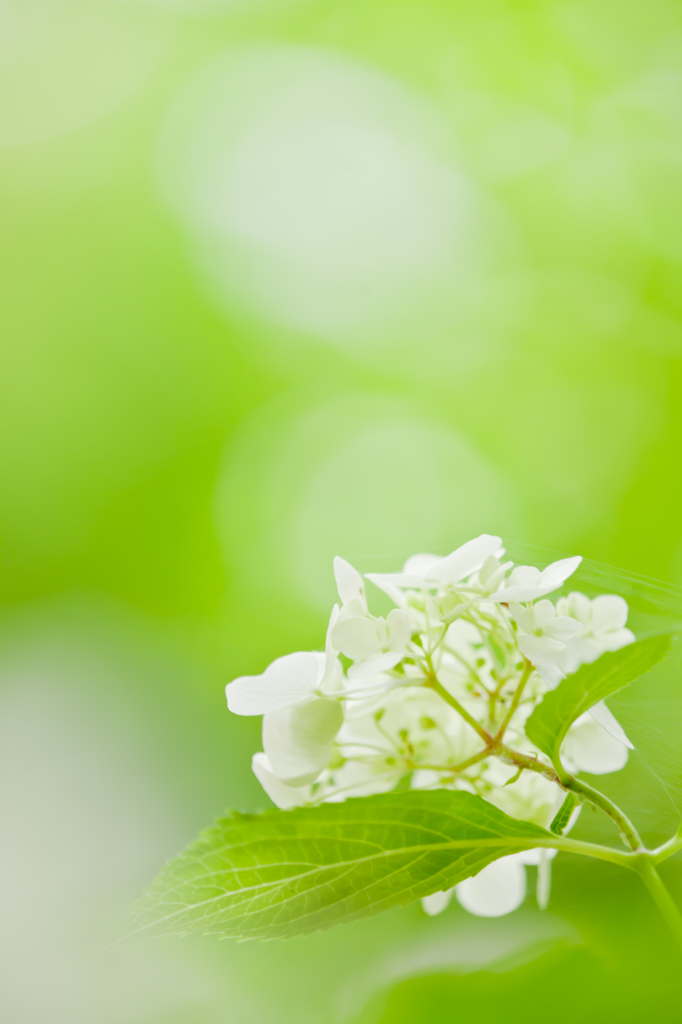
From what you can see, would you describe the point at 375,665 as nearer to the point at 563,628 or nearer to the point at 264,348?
the point at 563,628

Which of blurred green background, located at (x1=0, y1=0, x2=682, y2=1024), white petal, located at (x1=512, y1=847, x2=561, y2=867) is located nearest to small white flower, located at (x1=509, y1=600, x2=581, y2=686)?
white petal, located at (x1=512, y1=847, x2=561, y2=867)

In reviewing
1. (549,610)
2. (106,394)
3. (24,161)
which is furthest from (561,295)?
(549,610)

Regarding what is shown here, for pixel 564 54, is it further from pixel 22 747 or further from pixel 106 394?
pixel 22 747

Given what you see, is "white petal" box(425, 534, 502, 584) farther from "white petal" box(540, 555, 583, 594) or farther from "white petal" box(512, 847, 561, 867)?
"white petal" box(512, 847, 561, 867)

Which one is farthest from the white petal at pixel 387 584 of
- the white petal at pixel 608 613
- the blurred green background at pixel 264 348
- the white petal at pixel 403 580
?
the blurred green background at pixel 264 348

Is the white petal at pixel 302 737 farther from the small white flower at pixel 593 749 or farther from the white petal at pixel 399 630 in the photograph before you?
the small white flower at pixel 593 749

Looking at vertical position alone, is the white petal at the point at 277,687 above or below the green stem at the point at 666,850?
above

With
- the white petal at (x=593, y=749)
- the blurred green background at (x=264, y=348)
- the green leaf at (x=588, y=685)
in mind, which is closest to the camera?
the green leaf at (x=588, y=685)
